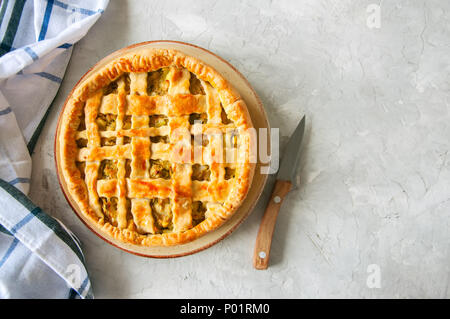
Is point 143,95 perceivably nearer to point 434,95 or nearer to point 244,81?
point 244,81

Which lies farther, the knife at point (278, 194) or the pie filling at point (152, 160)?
the knife at point (278, 194)

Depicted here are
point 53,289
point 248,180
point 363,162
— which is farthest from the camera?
point 363,162

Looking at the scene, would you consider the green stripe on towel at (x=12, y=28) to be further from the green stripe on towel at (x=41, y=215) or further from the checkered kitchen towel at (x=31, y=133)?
the green stripe on towel at (x=41, y=215)

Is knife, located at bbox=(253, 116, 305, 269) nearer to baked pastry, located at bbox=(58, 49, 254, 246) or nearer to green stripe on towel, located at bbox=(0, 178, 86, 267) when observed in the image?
baked pastry, located at bbox=(58, 49, 254, 246)

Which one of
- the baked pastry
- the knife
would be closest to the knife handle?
the knife

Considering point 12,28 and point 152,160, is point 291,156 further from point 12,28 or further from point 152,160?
point 12,28

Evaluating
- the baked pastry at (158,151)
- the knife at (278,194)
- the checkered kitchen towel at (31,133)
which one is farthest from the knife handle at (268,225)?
the checkered kitchen towel at (31,133)
